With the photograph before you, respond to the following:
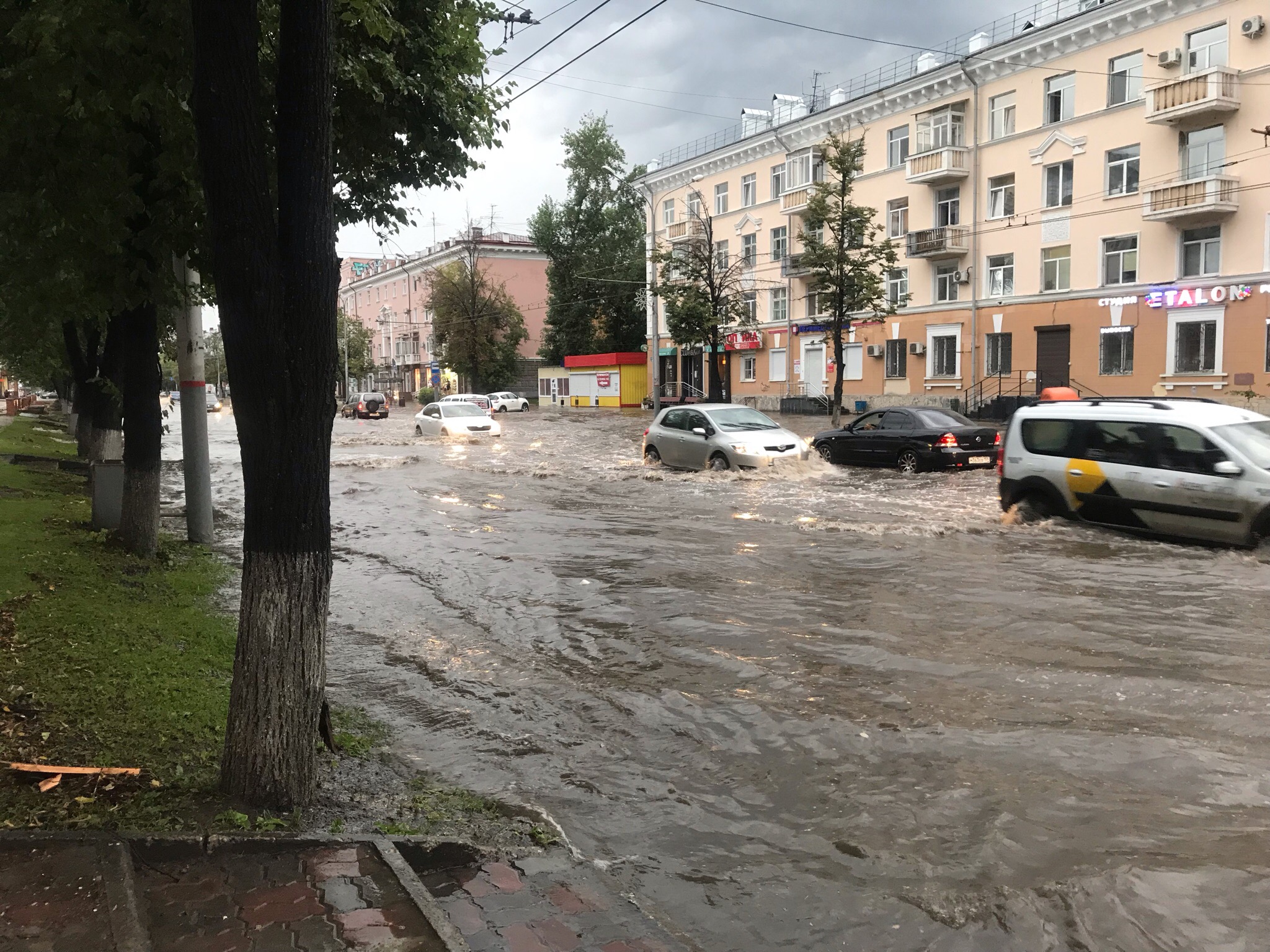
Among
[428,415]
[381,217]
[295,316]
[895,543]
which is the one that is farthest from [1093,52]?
[295,316]

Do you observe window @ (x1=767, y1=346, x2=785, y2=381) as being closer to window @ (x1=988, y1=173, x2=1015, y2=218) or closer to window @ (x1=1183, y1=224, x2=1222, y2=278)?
window @ (x1=988, y1=173, x2=1015, y2=218)

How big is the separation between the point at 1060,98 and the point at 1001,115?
2625 mm

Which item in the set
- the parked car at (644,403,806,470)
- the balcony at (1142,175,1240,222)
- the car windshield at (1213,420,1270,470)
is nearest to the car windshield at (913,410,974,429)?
the parked car at (644,403,806,470)

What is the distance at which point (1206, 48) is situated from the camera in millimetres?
30000

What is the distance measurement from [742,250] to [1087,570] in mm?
44191

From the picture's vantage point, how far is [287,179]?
4246 mm

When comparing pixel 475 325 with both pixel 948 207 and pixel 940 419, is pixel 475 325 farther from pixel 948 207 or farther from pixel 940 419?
pixel 940 419

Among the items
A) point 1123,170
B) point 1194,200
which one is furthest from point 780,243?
point 1194,200

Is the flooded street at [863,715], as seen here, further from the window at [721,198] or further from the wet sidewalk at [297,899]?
the window at [721,198]

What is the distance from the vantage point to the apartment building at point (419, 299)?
266ft

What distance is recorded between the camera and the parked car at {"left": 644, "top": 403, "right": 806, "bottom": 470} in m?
19.0

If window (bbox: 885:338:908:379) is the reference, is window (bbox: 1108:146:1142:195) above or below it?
above

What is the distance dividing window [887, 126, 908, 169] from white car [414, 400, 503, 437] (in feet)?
68.2

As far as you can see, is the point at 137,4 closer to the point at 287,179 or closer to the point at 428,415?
the point at 287,179
